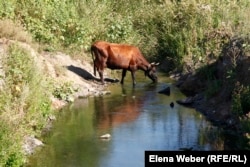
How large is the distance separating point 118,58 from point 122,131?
5805mm

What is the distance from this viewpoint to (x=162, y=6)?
80.5 feet

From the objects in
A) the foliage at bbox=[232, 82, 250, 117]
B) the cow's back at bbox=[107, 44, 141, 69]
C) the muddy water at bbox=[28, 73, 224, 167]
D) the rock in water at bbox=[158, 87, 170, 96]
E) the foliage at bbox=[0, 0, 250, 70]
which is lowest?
the muddy water at bbox=[28, 73, 224, 167]

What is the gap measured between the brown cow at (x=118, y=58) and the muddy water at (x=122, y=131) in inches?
65.9

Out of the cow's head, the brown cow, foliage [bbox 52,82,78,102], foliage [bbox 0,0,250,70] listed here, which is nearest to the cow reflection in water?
foliage [bbox 52,82,78,102]

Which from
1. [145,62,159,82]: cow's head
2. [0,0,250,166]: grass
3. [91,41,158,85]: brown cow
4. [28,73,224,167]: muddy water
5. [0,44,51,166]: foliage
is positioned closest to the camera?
[0,44,51,166]: foliage

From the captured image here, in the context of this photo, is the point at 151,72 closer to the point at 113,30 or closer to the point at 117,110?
the point at 113,30

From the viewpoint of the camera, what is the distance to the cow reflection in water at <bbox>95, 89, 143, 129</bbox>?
14812 millimetres

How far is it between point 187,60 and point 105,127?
677 cm

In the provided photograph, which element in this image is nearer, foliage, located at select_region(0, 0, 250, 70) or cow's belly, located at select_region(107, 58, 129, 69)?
cow's belly, located at select_region(107, 58, 129, 69)

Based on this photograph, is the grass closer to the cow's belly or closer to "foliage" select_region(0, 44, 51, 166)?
"foliage" select_region(0, 44, 51, 166)

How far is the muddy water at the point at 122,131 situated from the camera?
12125mm

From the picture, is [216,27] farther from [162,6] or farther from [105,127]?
[105,127]

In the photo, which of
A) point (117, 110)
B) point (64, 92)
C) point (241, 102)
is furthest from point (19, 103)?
point (241, 102)

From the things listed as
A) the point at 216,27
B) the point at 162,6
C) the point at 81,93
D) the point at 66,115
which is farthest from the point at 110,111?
the point at 162,6
